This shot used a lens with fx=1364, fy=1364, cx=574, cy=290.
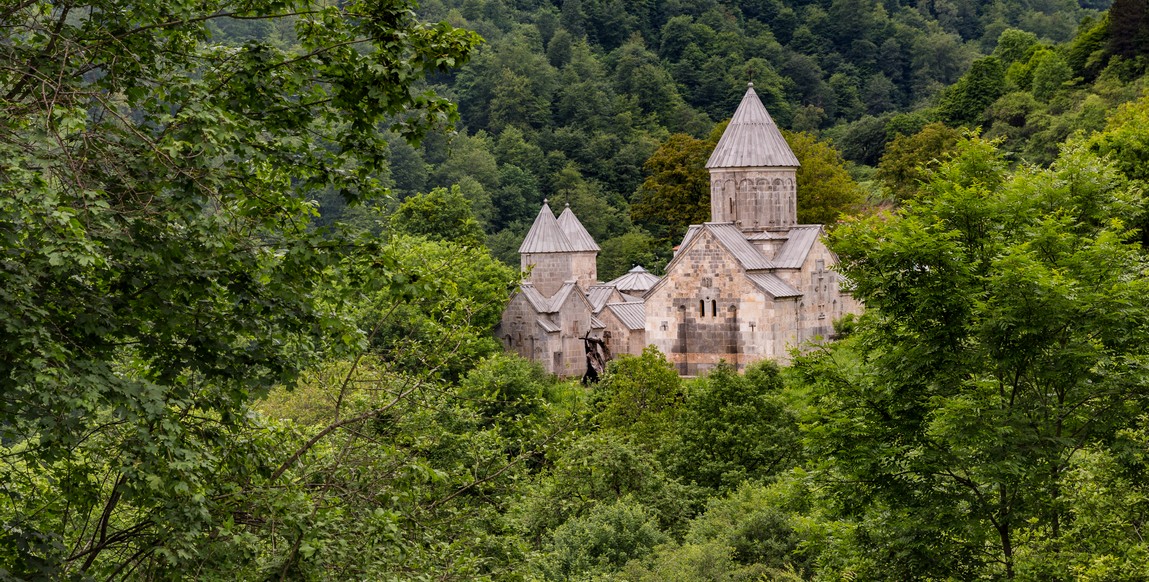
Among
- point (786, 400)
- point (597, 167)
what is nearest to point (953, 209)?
point (786, 400)

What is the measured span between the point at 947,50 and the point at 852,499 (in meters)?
74.8

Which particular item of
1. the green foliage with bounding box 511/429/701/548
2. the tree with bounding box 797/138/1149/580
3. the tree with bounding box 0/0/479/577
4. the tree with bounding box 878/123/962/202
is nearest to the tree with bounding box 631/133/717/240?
the tree with bounding box 878/123/962/202

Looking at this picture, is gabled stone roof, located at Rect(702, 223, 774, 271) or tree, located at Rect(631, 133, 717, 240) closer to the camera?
gabled stone roof, located at Rect(702, 223, 774, 271)

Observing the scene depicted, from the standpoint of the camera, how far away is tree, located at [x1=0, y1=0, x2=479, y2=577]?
7086 mm

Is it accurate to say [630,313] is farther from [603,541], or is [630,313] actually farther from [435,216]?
[603,541]

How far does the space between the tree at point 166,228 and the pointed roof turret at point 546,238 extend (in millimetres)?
29664

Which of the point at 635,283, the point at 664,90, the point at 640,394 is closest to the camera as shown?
the point at 640,394

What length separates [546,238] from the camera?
38.9 meters

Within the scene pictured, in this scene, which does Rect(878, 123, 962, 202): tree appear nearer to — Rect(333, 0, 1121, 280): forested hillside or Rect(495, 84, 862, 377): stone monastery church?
Rect(333, 0, 1121, 280): forested hillside

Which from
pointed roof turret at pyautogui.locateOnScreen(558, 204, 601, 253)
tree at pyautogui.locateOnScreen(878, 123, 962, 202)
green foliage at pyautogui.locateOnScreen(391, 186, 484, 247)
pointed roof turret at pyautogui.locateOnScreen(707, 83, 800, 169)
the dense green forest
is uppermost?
tree at pyautogui.locateOnScreen(878, 123, 962, 202)

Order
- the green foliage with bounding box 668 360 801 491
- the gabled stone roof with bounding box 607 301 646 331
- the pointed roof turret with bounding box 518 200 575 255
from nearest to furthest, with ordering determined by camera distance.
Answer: the green foliage with bounding box 668 360 801 491, the gabled stone roof with bounding box 607 301 646 331, the pointed roof turret with bounding box 518 200 575 255

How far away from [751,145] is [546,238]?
22.8 feet

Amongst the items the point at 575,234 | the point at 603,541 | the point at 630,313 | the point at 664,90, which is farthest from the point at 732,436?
the point at 664,90

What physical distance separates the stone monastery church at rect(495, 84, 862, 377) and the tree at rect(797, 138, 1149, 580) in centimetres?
1845
